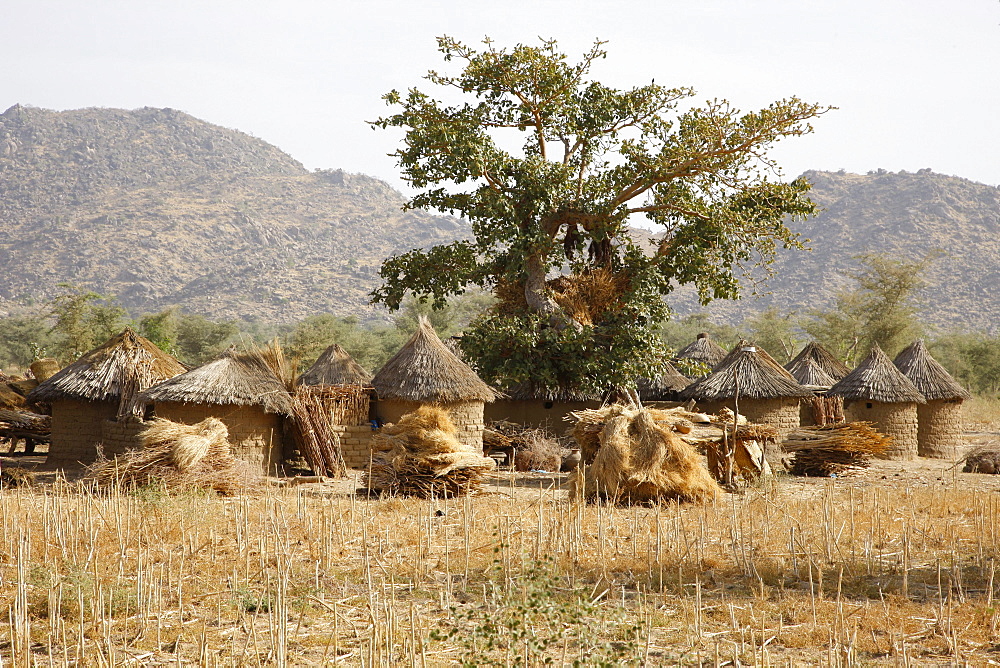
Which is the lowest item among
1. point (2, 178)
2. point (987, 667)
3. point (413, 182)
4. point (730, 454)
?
point (987, 667)

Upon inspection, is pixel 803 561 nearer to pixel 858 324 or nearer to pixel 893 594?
pixel 893 594

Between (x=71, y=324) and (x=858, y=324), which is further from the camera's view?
(x=858, y=324)

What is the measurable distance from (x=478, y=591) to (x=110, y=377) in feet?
31.9

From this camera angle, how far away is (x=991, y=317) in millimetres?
63375

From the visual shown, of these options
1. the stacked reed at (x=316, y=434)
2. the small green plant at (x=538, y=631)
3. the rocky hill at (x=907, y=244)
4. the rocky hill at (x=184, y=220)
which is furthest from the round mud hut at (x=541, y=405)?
the rocky hill at (x=184, y=220)

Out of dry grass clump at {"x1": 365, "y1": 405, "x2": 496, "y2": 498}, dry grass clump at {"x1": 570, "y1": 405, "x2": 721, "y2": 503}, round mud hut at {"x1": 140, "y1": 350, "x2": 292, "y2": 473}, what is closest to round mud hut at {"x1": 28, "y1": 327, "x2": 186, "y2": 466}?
round mud hut at {"x1": 140, "y1": 350, "x2": 292, "y2": 473}

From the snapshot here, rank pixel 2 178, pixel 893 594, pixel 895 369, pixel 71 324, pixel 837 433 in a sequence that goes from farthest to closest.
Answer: pixel 2 178 → pixel 71 324 → pixel 895 369 → pixel 837 433 → pixel 893 594

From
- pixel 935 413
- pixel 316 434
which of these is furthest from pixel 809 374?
pixel 316 434

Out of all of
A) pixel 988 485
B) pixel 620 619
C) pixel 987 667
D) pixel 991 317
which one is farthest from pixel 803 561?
pixel 991 317

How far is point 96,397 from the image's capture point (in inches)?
549

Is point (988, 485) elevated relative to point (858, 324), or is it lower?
lower

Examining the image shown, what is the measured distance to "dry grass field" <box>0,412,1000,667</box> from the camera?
5.00m

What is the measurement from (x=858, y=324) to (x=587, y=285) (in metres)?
23.8

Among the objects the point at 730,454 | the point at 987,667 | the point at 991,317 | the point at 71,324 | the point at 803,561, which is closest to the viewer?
the point at 987,667
